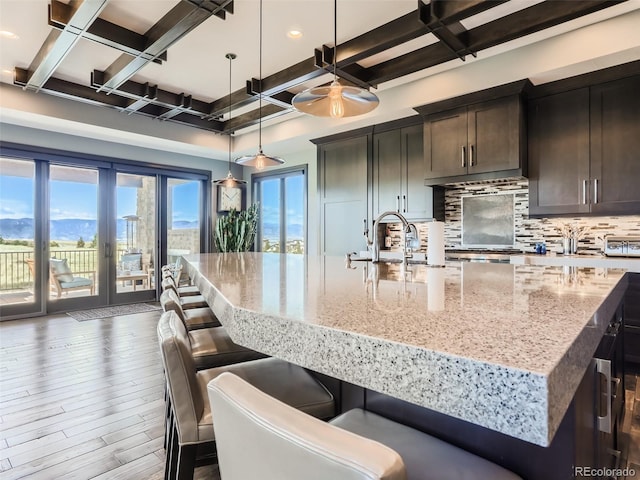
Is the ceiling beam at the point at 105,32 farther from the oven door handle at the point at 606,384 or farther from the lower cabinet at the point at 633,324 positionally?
the lower cabinet at the point at 633,324

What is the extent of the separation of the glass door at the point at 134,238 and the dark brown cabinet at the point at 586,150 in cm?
596

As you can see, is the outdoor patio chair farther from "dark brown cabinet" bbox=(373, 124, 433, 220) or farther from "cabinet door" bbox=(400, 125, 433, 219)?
"cabinet door" bbox=(400, 125, 433, 219)

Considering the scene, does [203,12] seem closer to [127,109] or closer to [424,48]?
[424,48]

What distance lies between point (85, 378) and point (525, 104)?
16.0 ft

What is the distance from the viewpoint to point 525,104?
3.86m

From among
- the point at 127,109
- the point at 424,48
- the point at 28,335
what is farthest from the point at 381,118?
the point at 28,335

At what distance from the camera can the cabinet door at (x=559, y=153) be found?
11.7 ft

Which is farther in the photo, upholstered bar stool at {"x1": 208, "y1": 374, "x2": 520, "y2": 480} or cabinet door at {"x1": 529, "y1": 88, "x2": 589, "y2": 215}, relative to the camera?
cabinet door at {"x1": 529, "y1": 88, "x2": 589, "y2": 215}

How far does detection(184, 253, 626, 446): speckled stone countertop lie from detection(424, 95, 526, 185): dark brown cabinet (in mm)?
3056

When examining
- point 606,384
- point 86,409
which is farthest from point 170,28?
point 606,384

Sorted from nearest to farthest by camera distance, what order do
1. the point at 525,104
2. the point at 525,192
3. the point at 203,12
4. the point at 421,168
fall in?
the point at 203,12 → the point at 525,104 → the point at 525,192 → the point at 421,168

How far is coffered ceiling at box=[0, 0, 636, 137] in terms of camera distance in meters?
2.89

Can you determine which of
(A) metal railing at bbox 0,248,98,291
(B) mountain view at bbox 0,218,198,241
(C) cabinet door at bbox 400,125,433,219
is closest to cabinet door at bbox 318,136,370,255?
(C) cabinet door at bbox 400,125,433,219

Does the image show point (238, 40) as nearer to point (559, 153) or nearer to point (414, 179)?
point (414, 179)
